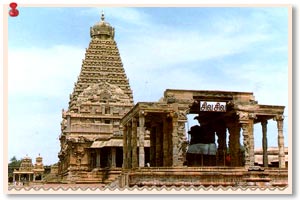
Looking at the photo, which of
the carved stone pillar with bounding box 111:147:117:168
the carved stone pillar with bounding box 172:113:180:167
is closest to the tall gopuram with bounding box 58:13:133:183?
the carved stone pillar with bounding box 111:147:117:168

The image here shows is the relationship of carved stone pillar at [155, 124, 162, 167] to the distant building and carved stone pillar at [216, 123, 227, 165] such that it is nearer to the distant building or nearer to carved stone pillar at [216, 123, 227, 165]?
carved stone pillar at [216, 123, 227, 165]

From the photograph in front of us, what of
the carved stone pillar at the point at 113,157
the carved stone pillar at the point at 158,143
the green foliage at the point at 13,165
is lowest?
the green foliage at the point at 13,165

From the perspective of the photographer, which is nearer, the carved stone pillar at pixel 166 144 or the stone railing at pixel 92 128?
the carved stone pillar at pixel 166 144

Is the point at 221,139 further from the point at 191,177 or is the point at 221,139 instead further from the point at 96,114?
the point at 96,114

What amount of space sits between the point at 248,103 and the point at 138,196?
16.2 metres

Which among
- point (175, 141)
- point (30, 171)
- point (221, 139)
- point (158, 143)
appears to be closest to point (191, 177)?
point (175, 141)

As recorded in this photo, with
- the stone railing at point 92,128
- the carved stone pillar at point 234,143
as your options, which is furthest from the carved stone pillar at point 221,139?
the stone railing at point 92,128

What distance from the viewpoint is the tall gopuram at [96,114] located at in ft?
156

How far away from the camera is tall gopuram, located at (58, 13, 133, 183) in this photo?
47616mm

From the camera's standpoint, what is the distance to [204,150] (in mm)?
36000

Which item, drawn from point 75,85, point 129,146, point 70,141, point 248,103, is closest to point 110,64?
point 75,85

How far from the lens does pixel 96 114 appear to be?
182 ft

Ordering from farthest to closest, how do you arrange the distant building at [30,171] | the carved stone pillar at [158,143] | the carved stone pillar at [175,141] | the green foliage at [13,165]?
the green foliage at [13,165]
the distant building at [30,171]
the carved stone pillar at [158,143]
the carved stone pillar at [175,141]

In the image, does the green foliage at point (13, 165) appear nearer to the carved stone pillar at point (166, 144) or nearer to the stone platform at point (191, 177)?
the carved stone pillar at point (166, 144)
